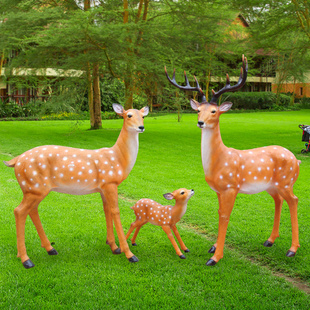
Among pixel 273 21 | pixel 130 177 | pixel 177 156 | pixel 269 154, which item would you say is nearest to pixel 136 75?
pixel 177 156

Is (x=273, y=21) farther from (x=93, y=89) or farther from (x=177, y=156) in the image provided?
(x=93, y=89)

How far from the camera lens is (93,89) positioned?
2114cm

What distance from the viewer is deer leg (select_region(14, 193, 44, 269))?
4742 millimetres

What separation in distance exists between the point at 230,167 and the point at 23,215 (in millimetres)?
2690

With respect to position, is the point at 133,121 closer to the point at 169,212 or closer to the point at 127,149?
the point at 127,149

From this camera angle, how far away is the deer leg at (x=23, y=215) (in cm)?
474

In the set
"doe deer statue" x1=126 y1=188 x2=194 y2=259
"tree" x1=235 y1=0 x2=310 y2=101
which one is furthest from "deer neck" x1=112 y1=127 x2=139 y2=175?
"tree" x1=235 y1=0 x2=310 y2=101

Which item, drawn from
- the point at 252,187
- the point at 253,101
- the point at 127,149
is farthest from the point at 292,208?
the point at 253,101

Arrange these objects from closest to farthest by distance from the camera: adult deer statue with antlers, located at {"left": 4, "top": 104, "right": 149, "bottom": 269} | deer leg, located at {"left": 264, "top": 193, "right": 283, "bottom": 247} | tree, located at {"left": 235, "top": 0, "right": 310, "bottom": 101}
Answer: adult deer statue with antlers, located at {"left": 4, "top": 104, "right": 149, "bottom": 269} < deer leg, located at {"left": 264, "top": 193, "right": 283, "bottom": 247} < tree, located at {"left": 235, "top": 0, "right": 310, "bottom": 101}

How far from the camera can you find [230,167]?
16.2ft

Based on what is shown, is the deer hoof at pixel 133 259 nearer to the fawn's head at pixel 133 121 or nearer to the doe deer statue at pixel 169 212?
the doe deer statue at pixel 169 212

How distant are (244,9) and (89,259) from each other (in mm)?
15616

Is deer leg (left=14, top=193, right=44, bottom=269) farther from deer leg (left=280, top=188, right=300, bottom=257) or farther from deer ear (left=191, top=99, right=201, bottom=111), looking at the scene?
deer leg (left=280, top=188, right=300, bottom=257)

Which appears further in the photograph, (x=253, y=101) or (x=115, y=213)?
(x=253, y=101)
